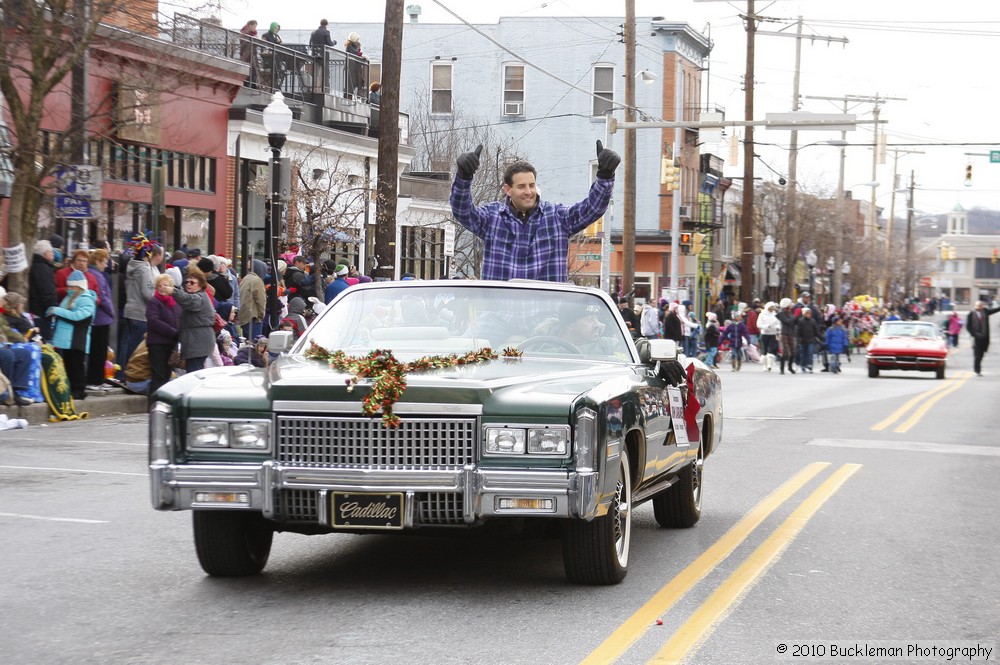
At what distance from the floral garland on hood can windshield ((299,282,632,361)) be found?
0.38 m

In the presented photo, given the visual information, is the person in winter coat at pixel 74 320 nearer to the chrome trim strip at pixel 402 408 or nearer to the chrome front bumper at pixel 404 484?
the chrome front bumper at pixel 404 484

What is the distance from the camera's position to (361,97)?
3909 cm

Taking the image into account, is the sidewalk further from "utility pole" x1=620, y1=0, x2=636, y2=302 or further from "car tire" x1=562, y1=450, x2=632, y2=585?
"utility pole" x1=620, y1=0, x2=636, y2=302

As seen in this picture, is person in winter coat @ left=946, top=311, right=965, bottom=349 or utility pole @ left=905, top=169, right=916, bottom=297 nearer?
person in winter coat @ left=946, top=311, right=965, bottom=349

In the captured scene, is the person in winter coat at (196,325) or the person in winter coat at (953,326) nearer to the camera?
the person in winter coat at (196,325)

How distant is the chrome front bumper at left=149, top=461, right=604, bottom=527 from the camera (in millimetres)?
6621

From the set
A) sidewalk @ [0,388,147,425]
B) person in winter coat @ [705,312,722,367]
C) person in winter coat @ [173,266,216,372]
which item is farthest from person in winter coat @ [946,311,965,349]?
person in winter coat @ [173,266,216,372]

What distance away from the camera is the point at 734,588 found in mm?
7492

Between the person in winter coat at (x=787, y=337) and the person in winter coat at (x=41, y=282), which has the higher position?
the person in winter coat at (x=41, y=282)

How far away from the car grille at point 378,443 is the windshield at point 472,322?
1213 millimetres

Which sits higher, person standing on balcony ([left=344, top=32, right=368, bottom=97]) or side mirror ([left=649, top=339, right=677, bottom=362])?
person standing on balcony ([left=344, top=32, right=368, bottom=97])

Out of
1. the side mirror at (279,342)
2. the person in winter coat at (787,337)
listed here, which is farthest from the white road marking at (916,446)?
the person in winter coat at (787,337)

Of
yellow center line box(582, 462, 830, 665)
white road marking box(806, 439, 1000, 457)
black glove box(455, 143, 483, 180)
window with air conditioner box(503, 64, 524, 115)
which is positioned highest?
window with air conditioner box(503, 64, 524, 115)

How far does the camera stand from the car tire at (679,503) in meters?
9.45
